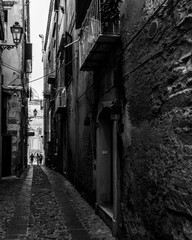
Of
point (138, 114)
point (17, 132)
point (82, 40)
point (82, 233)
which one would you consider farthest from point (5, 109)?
point (138, 114)

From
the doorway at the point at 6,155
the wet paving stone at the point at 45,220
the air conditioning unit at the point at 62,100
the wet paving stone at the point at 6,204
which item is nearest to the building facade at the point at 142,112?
the wet paving stone at the point at 45,220

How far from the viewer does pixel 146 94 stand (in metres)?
4.76

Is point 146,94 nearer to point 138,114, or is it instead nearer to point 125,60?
point 138,114

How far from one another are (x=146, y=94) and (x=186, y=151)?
1460 millimetres

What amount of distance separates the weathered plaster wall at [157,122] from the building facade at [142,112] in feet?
0.03

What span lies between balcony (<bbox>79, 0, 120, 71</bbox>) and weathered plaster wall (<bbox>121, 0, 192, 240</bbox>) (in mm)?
377

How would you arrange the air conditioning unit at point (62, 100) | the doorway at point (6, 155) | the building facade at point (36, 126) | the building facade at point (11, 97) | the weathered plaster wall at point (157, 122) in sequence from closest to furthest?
the weathered plaster wall at point (157, 122) < the air conditioning unit at point (62, 100) < the doorway at point (6, 155) < the building facade at point (11, 97) < the building facade at point (36, 126)

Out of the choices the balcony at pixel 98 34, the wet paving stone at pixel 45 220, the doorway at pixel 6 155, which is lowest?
the wet paving stone at pixel 45 220

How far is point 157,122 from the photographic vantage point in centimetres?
429

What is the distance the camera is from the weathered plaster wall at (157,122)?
3.55m

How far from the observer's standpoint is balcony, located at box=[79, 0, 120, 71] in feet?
20.5

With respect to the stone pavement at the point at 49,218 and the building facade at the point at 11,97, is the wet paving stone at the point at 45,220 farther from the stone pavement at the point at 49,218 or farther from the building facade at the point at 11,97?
the building facade at the point at 11,97

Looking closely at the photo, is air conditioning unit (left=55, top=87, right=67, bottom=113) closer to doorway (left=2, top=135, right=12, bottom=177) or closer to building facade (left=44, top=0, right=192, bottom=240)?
doorway (left=2, top=135, right=12, bottom=177)

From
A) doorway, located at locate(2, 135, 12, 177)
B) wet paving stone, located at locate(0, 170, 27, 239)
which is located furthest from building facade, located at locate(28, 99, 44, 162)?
wet paving stone, located at locate(0, 170, 27, 239)
